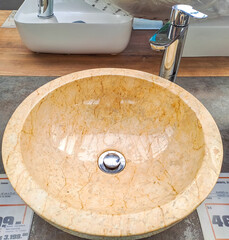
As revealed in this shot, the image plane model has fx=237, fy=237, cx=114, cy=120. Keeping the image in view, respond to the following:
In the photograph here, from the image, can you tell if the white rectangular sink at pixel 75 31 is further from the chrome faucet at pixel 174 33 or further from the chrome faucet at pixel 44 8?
the chrome faucet at pixel 174 33

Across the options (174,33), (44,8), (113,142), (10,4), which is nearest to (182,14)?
(174,33)

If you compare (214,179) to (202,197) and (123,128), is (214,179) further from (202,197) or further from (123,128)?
(123,128)

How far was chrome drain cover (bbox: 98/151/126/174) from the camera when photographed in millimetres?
589

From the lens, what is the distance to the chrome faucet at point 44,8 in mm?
779

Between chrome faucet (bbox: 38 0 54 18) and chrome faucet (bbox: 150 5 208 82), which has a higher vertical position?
chrome faucet (bbox: 150 5 208 82)

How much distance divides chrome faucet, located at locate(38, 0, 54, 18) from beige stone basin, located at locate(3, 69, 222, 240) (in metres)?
0.32

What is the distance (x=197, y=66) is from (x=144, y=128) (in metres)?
0.37

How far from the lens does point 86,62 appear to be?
0.84 m

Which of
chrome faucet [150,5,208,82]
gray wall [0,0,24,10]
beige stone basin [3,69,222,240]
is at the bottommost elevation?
beige stone basin [3,69,222,240]

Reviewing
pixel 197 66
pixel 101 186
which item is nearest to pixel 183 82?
pixel 197 66

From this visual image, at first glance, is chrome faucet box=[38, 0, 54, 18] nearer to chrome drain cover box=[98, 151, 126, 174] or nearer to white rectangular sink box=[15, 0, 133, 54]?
white rectangular sink box=[15, 0, 133, 54]

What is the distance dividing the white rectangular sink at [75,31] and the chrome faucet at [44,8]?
2cm

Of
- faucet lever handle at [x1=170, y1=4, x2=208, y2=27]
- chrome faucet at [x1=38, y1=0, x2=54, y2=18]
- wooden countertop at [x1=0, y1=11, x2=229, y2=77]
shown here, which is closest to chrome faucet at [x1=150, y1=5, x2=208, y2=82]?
faucet lever handle at [x1=170, y1=4, x2=208, y2=27]

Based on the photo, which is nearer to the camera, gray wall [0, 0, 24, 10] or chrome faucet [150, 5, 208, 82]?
chrome faucet [150, 5, 208, 82]
